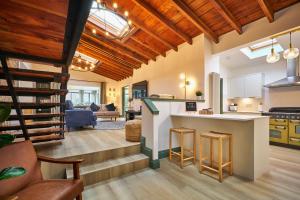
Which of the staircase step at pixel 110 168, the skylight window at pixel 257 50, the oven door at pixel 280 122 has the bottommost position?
the staircase step at pixel 110 168

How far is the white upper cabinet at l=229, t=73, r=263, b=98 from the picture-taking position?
521 cm

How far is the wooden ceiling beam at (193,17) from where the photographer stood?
11.0 ft

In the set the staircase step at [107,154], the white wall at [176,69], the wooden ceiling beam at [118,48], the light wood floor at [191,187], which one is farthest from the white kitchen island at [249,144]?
the wooden ceiling beam at [118,48]

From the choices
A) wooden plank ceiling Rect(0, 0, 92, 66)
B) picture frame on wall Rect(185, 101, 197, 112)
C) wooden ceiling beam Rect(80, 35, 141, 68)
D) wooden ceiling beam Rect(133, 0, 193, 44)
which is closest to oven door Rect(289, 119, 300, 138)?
picture frame on wall Rect(185, 101, 197, 112)

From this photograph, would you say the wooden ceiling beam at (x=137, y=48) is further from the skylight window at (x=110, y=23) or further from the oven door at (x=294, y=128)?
the oven door at (x=294, y=128)

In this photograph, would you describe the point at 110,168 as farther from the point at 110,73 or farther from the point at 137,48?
the point at 110,73

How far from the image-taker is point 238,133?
251 cm

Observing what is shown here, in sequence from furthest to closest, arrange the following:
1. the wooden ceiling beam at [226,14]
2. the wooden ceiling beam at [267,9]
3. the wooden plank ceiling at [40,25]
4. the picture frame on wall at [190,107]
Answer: the picture frame on wall at [190,107] < the wooden ceiling beam at [226,14] < the wooden ceiling beam at [267,9] < the wooden plank ceiling at [40,25]

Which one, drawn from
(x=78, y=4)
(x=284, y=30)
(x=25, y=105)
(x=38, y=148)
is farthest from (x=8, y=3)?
(x=284, y=30)

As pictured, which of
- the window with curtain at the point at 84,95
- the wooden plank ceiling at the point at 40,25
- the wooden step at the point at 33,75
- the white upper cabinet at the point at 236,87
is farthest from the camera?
the window with curtain at the point at 84,95

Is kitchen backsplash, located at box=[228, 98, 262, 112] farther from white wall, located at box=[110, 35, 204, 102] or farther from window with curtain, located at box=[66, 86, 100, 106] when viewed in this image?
window with curtain, located at box=[66, 86, 100, 106]

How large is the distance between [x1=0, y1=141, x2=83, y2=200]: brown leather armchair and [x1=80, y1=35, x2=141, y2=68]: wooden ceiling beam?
17.2 feet

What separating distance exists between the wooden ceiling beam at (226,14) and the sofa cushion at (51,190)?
12.7ft

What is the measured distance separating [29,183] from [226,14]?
444cm
